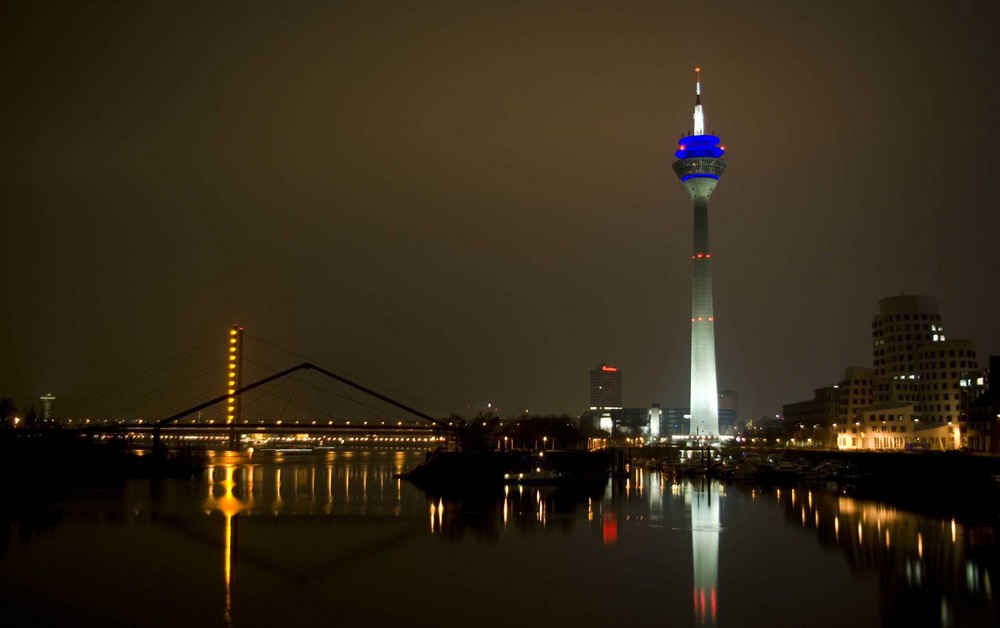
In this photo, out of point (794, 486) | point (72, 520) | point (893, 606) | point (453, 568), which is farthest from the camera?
point (794, 486)

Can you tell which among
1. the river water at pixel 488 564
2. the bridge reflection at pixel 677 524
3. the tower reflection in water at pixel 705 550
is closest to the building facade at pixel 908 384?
the bridge reflection at pixel 677 524

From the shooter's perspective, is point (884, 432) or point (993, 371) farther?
point (884, 432)

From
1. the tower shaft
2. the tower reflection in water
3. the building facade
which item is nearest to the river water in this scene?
the tower reflection in water

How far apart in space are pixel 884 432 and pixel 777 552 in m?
51.2

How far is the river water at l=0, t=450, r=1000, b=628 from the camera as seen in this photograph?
20312 millimetres

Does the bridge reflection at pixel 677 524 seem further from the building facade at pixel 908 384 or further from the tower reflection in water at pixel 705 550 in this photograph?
the building facade at pixel 908 384

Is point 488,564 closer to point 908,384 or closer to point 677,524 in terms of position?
point 677,524

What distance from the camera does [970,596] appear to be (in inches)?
843

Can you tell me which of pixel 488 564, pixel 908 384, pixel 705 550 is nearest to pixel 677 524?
pixel 705 550

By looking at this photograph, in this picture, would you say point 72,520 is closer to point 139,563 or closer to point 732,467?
point 139,563

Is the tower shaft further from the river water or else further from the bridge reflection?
the river water

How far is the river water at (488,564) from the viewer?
66.6 feet

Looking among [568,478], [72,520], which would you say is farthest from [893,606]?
[568,478]

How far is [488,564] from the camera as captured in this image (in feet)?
86.7
